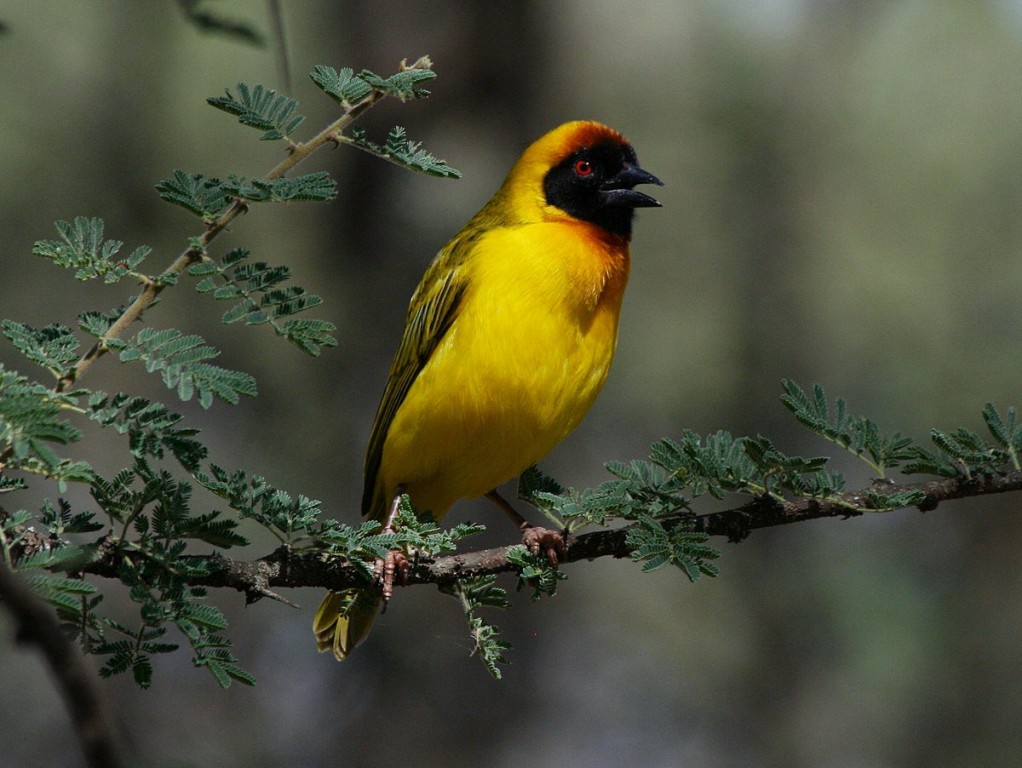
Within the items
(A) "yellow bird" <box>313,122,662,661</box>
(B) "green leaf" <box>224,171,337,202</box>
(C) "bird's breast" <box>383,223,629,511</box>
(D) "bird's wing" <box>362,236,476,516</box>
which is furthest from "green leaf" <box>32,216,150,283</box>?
(D) "bird's wing" <box>362,236,476,516</box>

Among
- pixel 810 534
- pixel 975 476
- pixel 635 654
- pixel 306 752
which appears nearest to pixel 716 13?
pixel 810 534

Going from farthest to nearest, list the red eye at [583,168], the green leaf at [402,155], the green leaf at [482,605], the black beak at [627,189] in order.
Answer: the red eye at [583,168] → the black beak at [627,189] → the green leaf at [482,605] → the green leaf at [402,155]

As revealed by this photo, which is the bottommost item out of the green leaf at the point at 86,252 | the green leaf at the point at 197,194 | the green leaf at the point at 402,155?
the green leaf at the point at 86,252

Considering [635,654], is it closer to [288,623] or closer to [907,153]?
[288,623]

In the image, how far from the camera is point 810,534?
8.94 m

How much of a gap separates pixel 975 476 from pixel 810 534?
661cm

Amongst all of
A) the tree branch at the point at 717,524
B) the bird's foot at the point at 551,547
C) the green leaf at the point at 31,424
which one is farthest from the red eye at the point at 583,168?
the green leaf at the point at 31,424

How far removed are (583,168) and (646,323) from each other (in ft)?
20.1

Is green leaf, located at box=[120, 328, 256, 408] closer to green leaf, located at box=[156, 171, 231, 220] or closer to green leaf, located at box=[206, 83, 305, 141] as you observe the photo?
green leaf, located at box=[156, 171, 231, 220]

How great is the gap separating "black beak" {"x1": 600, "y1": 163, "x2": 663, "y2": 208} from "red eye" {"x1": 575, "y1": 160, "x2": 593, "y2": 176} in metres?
0.07

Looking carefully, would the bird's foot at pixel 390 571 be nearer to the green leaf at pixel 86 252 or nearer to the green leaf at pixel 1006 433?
the green leaf at pixel 86 252

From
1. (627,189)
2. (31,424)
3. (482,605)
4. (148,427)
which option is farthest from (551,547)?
(627,189)

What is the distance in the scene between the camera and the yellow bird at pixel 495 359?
11.9 ft

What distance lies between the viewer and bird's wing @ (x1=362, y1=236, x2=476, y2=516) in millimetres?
3863
